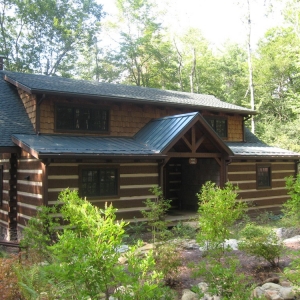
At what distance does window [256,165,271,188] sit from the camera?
1648 centimetres

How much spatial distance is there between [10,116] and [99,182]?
4077 millimetres

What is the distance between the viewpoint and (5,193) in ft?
43.4

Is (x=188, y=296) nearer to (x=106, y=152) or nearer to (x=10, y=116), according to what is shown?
(x=106, y=152)

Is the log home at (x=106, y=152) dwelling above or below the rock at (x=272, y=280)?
above

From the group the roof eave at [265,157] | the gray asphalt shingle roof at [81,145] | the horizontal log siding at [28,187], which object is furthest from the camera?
the roof eave at [265,157]

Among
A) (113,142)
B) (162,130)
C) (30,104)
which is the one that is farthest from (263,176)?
(30,104)

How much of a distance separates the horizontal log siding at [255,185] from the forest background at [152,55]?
10327 millimetres

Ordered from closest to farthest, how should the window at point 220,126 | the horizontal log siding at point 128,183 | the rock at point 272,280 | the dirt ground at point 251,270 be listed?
1. the rock at point 272,280
2. the dirt ground at point 251,270
3. the horizontal log siding at point 128,183
4. the window at point 220,126

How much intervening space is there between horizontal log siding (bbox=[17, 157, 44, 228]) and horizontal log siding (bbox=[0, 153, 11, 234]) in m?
0.49

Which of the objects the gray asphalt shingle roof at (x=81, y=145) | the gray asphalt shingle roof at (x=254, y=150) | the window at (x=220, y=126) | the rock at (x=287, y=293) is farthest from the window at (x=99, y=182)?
the rock at (x=287, y=293)

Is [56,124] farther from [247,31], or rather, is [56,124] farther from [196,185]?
[247,31]

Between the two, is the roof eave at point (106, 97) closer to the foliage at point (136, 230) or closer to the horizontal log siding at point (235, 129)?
the horizontal log siding at point (235, 129)

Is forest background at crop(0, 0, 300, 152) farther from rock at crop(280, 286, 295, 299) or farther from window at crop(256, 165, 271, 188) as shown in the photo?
rock at crop(280, 286, 295, 299)

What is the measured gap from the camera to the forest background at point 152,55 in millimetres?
31016
